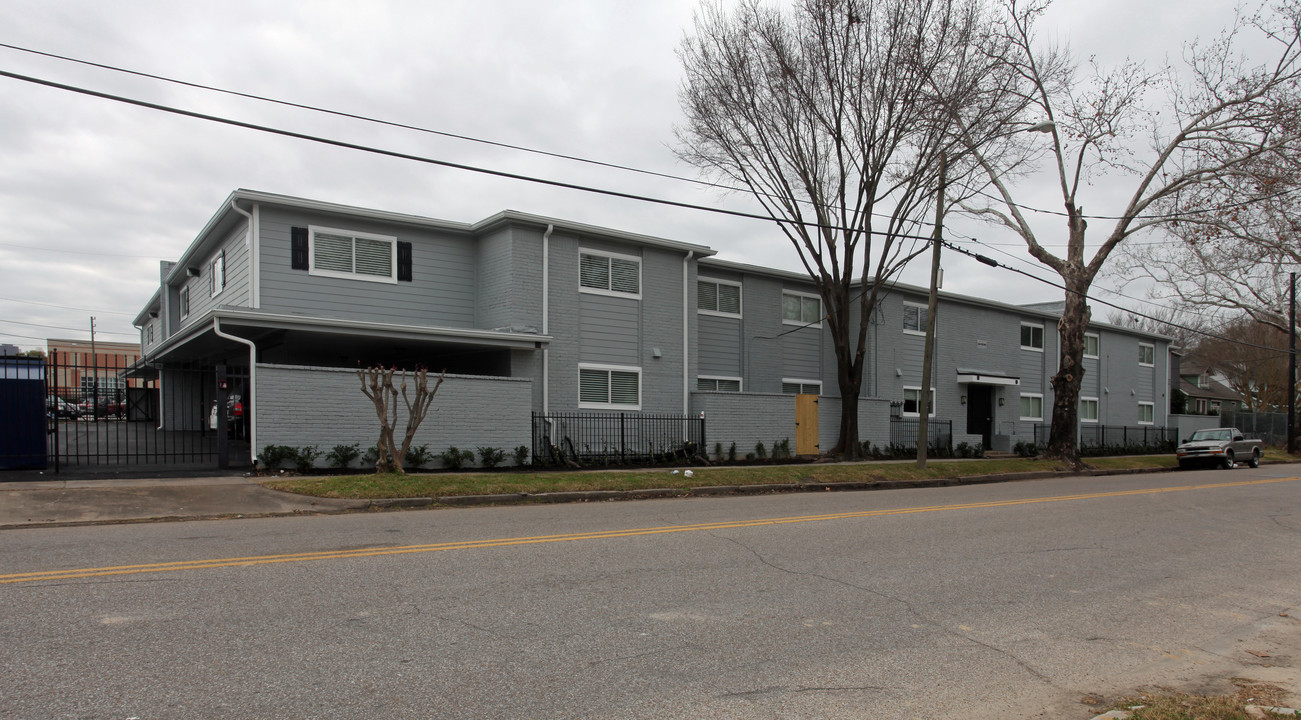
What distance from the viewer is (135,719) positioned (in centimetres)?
401

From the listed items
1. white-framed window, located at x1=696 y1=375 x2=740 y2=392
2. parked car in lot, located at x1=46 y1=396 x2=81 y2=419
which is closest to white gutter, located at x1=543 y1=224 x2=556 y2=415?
white-framed window, located at x1=696 y1=375 x2=740 y2=392

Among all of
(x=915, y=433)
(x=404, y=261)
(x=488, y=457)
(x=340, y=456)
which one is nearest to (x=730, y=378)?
(x=915, y=433)

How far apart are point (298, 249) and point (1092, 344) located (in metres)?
36.6

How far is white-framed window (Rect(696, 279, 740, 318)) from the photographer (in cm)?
2591

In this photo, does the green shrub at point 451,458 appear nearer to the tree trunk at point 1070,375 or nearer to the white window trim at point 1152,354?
the tree trunk at point 1070,375

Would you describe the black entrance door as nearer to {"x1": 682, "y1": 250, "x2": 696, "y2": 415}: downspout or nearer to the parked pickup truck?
the parked pickup truck

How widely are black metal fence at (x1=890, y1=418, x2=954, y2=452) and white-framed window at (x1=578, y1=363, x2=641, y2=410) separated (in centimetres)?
1037

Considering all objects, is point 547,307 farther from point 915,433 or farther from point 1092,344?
point 1092,344

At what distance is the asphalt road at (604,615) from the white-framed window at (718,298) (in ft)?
50.0

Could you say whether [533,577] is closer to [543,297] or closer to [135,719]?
[135,719]

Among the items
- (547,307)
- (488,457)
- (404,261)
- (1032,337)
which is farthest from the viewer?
(1032,337)

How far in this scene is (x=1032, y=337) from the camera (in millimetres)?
37625

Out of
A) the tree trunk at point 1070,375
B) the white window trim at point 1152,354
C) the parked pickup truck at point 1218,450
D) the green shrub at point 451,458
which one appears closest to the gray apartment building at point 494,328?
the green shrub at point 451,458

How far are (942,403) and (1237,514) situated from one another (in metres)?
18.7
